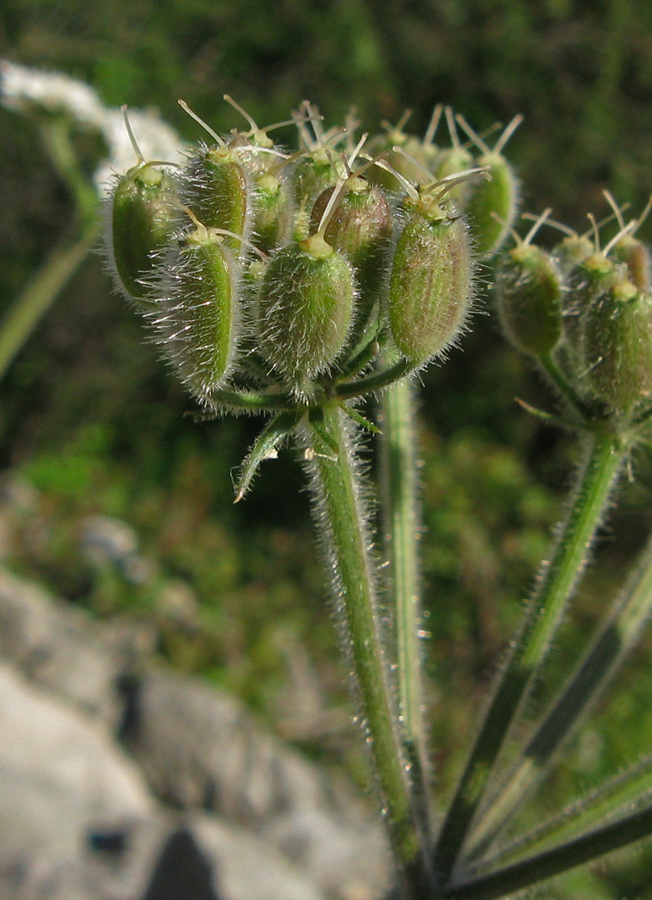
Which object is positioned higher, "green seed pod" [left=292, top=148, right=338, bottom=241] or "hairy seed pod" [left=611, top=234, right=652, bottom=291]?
"hairy seed pod" [left=611, top=234, right=652, bottom=291]

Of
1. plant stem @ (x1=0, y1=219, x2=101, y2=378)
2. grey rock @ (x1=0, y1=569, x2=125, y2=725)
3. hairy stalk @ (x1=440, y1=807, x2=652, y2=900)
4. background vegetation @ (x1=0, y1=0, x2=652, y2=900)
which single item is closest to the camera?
hairy stalk @ (x1=440, y1=807, x2=652, y2=900)

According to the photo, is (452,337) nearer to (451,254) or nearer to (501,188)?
(451,254)

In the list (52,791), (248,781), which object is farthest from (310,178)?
(248,781)

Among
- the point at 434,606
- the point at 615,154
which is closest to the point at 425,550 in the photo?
the point at 434,606

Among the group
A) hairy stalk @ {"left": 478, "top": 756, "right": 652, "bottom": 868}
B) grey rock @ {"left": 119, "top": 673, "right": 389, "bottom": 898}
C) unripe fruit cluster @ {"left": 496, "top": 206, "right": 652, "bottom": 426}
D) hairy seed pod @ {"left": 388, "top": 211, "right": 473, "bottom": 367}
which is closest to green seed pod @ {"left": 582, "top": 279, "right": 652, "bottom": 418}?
unripe fruit cluster @ {"left": 496, "top": 206, "right": 652, "bottom": 426}

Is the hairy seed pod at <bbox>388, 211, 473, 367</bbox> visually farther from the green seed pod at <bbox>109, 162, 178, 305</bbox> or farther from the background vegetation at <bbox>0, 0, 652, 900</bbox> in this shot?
the background vegetation at <bbox>0, 0, 652, 900</bbox>

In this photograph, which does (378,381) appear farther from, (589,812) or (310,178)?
(589,812)
